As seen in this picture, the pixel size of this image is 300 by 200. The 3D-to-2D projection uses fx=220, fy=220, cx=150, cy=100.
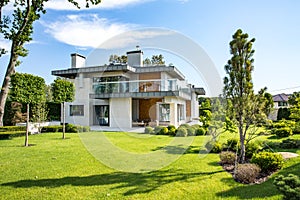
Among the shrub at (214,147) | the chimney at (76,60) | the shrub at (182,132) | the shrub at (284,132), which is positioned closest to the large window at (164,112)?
the shrub at (182,132)

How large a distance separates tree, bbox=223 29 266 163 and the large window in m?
14.4

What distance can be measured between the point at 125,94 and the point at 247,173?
1605cm

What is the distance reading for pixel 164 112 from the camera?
74.1 ft

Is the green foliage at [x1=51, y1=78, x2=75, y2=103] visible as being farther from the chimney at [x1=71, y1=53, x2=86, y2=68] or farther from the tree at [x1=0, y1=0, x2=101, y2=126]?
the chimney at [x1=71, y1=53, x2=86, y2=68]

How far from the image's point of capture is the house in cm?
2112

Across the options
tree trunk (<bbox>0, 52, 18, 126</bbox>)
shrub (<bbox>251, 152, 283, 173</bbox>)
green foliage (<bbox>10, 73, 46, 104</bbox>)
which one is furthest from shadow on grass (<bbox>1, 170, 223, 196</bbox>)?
tree trunk (<bbox>0, 52, 18, 126</bbox>)

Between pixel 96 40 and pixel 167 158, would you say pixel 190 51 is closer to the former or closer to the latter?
pixel 167 158

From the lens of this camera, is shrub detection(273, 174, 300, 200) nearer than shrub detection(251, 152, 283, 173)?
Yes

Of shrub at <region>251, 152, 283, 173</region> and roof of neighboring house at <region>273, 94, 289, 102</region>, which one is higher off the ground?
roof of neighboring house at <region>273, 94, 289, 102</region>

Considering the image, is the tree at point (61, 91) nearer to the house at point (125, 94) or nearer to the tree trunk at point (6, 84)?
the tree trunk at point (6, 84)

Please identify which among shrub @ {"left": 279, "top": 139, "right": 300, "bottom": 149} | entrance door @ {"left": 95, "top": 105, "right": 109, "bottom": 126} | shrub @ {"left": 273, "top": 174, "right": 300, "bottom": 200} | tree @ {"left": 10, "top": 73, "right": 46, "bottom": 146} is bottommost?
shrub @ {"left": 279, "top": 139, "right": 300, "bottom": 149}

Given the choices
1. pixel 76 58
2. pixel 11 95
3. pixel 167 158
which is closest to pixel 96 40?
pixel 11 95

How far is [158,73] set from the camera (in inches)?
945

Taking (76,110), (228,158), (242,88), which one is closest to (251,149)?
(228,158)
